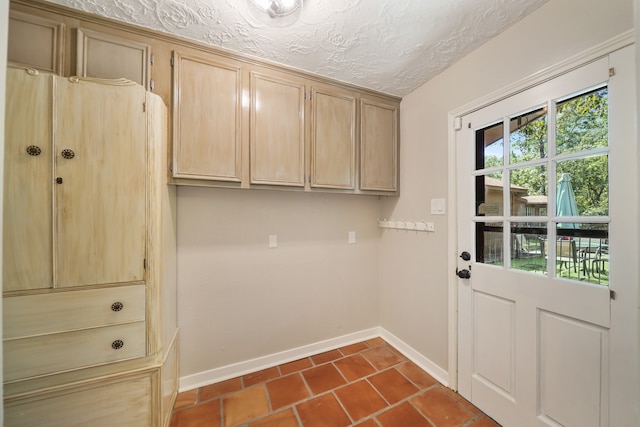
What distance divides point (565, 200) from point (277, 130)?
181 centimetres

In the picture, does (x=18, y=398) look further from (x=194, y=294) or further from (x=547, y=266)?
(x=547, y=266)

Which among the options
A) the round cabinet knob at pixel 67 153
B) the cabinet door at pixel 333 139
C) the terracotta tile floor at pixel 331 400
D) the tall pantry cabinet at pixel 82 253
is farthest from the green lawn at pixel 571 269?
the round cabinet knob at pixel 67 153

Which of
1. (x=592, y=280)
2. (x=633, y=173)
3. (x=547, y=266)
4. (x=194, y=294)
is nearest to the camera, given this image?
(x=633, y=173)

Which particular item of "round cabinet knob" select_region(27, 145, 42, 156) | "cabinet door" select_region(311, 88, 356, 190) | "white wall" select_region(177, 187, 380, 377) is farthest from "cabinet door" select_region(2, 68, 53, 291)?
"cabinet door" select_region(311, 88, 356, 190)

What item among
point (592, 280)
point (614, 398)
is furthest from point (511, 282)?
point (614, 398)

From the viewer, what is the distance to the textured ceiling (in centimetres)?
134

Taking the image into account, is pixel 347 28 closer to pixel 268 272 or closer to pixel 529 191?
pixel 529 191

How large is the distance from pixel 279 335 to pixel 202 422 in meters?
0.76

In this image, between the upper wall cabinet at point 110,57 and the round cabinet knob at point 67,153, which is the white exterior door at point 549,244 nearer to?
the upper wall cabinet at point 110,57

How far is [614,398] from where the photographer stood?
3.62 ft

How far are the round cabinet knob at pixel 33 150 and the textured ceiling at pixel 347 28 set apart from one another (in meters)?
0.86

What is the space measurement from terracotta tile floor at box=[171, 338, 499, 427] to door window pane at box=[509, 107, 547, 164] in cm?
169

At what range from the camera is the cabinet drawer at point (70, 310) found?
1129mm

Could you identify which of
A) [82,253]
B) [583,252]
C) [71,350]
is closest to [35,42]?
[82,253]
